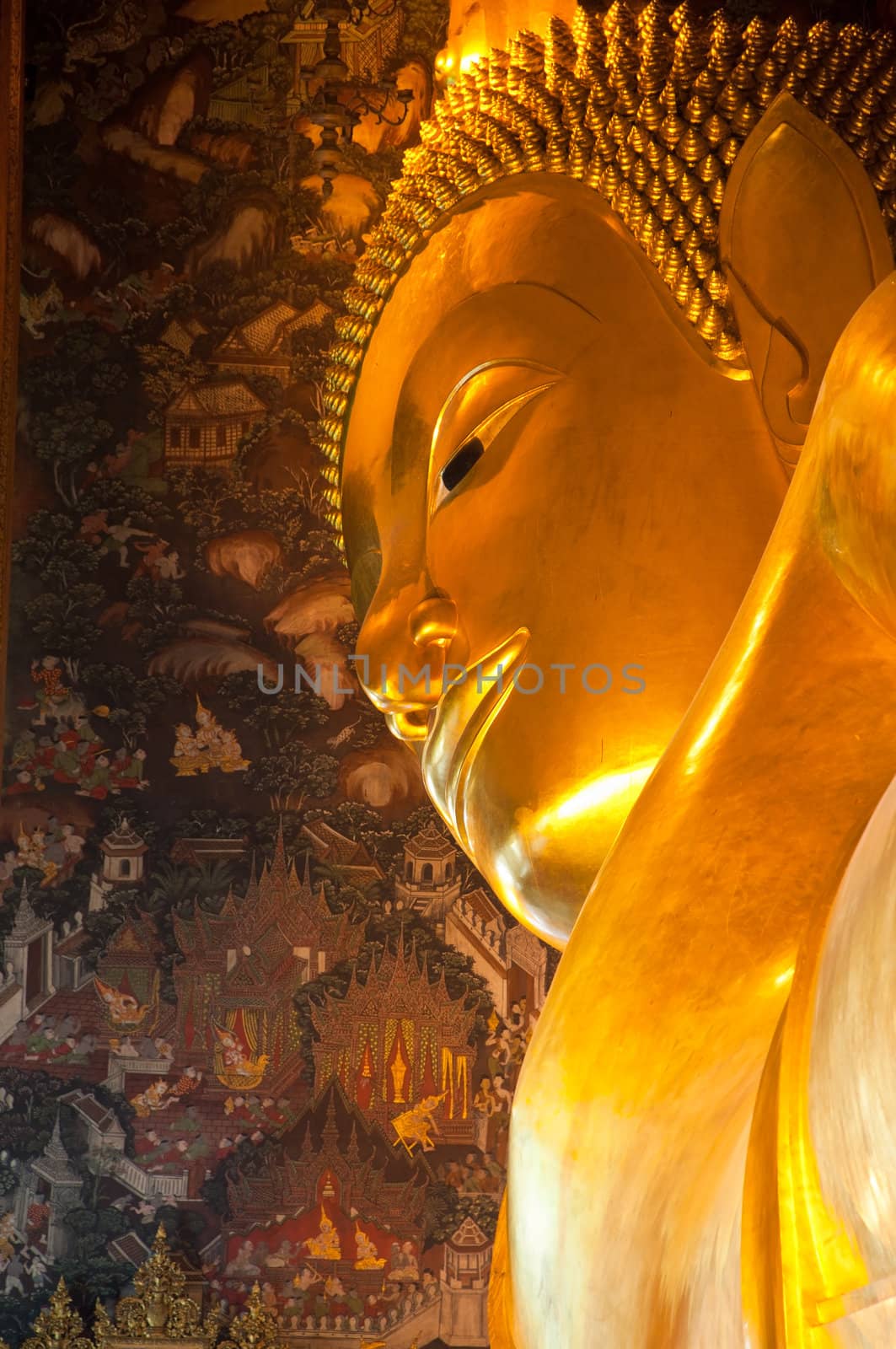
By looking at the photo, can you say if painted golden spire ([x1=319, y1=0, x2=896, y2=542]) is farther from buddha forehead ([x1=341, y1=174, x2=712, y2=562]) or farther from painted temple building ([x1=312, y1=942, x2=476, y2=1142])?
painted temple building ([x1=312, y1=942, x2=476, y2=1142])

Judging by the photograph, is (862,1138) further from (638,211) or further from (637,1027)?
(638,211)

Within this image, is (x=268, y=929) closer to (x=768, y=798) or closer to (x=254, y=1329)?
(x=254, y=1329)

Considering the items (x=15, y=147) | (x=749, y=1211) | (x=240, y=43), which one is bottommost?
(x=749, y=1211)

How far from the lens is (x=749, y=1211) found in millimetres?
526

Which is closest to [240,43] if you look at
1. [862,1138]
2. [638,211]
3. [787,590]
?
[638,211]

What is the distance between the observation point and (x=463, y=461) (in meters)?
1.06

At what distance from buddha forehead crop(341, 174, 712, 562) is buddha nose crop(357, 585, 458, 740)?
11cm

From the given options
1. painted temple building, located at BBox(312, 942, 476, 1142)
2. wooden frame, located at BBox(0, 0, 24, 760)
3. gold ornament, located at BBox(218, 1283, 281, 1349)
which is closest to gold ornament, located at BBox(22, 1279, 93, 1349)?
gold ornament, located at BBox(218, 1283, 281, 1349)


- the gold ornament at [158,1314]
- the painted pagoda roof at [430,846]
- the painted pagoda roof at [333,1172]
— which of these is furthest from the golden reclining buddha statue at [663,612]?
the gold ornament at [158,1314]

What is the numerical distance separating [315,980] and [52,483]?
1.31 m

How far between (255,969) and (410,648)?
8.40 feet

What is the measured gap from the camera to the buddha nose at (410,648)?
1038 mm

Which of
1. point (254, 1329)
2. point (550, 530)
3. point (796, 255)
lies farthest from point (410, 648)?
point (254, 1329)

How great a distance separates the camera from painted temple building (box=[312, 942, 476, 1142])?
344cm
